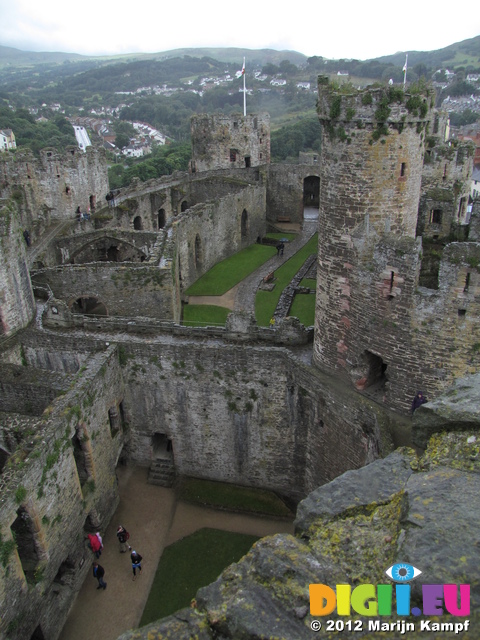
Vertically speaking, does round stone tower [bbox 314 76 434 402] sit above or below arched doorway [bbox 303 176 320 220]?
above

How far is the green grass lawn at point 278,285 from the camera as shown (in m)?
25.6

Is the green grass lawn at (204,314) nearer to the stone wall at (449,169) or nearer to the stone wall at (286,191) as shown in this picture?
the stone wall at (449,169)

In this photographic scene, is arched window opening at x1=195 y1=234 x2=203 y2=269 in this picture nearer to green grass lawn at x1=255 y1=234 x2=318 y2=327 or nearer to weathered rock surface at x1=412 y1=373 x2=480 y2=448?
green grass lawn at x1=255 y1=234 x2=318 y2=327

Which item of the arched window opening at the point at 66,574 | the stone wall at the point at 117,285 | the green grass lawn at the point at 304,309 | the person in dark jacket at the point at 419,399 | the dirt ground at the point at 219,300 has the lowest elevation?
the arched window opening at the point at 66,574

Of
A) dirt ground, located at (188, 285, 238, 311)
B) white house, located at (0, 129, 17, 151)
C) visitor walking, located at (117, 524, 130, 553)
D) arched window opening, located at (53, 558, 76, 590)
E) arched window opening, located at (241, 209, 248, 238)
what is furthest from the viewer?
white house, located at (0, 129, 17, 151)

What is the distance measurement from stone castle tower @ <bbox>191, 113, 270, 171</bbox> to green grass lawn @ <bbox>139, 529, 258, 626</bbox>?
1198 inches

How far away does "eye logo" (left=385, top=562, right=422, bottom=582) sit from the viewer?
4707 mm

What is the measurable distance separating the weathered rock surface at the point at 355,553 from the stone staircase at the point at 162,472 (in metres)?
13.1

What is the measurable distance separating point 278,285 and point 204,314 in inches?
214

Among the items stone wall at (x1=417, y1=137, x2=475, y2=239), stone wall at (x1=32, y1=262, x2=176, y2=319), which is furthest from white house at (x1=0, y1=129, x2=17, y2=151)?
stone wall at (x1=417, y1=137, x2=475, y2=239)

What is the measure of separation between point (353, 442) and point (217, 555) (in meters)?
5.39

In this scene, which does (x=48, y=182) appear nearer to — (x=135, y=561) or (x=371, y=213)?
(x=135, y=561)

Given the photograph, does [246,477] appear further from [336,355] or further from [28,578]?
[28,578]

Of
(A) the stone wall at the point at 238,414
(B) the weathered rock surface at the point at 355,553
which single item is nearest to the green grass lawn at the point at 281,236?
(A) the stone wall at the point at 238,414
